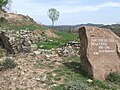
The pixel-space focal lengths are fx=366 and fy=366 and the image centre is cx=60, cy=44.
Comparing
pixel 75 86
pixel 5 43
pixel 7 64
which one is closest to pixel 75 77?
pixel 75 86

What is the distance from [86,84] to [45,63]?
7.65 feet

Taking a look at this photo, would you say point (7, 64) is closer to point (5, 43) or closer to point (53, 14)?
point (5, 43)

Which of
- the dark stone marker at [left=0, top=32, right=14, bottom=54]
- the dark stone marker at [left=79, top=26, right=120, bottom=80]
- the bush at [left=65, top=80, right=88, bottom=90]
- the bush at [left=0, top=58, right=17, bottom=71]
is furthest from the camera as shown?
the dark stone marker at [left=0, top=32, right=14, bottom=54]

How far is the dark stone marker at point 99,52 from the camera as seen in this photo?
42.9ft

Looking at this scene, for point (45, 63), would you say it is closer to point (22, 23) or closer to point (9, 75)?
point (9, 75)

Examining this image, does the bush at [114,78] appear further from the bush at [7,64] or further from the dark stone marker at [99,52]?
the bush at [7,64]

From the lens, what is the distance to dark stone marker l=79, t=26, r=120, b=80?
42.9ft

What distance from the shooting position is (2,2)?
3294cm

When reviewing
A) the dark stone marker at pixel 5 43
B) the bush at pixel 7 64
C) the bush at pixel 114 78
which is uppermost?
the dark stone marker at pixel 5 43

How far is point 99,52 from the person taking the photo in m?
13.4

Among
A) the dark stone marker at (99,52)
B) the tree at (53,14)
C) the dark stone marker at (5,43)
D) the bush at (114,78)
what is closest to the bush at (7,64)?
the dark stone marker at (5,43)

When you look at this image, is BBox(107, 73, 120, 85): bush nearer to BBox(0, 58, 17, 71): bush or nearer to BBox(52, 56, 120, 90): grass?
BBox(52, 56, 120, 90): grass

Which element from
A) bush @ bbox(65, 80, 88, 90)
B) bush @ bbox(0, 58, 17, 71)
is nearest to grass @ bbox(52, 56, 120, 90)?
bush @ bbox(65, 80, 88, 90)

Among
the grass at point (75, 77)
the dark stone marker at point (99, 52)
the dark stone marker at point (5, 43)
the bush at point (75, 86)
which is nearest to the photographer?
the bush at point (75, 86)
